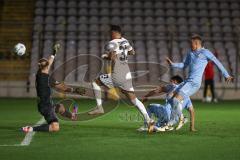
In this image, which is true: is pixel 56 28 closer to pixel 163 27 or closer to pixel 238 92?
pixel 163 27

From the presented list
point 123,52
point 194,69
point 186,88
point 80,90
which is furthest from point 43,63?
point 80,90

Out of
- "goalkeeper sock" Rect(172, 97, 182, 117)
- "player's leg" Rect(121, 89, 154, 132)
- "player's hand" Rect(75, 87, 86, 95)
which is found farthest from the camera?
"player's hand" Rect(75, 87, 86, 95)

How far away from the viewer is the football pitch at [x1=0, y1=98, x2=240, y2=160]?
25.3 feet

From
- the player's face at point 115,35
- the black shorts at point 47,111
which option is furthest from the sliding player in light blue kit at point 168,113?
the black shorts at point 47,111

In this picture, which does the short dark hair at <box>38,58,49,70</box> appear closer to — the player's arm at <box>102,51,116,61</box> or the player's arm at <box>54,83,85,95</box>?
the player's arm at <box>102,51,116,61</box>

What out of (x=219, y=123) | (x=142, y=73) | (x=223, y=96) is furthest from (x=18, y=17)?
(x=219, y=123)

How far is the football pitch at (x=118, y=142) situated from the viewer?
25.3 ft

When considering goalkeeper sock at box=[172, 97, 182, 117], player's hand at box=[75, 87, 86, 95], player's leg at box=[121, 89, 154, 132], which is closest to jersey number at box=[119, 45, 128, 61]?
player's leg at box=[121, 89, 154, 132]

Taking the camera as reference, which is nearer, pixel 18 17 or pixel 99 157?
pixel 99 157

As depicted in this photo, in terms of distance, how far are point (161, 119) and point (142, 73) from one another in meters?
11.4

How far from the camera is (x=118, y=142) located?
A: 29.6ft

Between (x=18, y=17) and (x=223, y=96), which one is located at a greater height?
(x=18, y=17)

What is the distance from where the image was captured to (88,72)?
22.4m

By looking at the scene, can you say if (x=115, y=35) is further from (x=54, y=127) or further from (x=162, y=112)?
(x=54, y=127)
